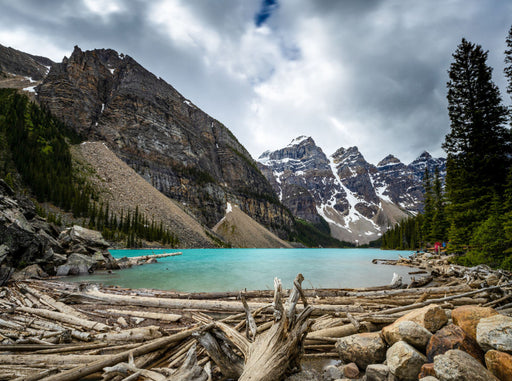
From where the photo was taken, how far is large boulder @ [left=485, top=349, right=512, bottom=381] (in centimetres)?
291

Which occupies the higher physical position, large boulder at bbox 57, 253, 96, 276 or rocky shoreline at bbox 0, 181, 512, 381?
rocky shoreline at bbox 0, 181, 512, 381

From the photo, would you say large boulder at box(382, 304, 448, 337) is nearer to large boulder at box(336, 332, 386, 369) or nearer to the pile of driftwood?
large boulder at box(336, 332, 386, 369)

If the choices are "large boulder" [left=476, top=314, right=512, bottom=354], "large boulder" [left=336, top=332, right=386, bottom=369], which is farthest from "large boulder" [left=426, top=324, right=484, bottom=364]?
"large boulder" [left=336, top=332, right=386, bottom=369]

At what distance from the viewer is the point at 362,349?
4402 millimetres

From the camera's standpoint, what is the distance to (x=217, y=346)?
11.8 feet

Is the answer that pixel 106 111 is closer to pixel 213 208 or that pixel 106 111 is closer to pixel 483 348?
pixel 213 208

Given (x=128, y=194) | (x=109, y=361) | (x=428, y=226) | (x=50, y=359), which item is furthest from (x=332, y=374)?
(x=128, y=194)

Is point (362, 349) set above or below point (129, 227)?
above

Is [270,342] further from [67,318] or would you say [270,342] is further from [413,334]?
[67,318]

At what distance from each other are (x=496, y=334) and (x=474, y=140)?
72.6 feet

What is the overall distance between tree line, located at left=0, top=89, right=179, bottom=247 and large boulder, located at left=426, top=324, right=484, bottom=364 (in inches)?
2694

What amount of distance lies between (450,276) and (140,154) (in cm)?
13507

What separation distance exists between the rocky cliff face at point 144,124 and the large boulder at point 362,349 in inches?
4897

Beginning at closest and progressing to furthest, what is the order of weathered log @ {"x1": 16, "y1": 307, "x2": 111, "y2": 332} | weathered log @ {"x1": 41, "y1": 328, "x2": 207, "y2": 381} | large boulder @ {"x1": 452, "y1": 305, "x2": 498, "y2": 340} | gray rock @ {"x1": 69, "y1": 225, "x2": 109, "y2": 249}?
1. weathered log @ {"x1": 41, "y1": 328, "x2": 207, "y2": 381}
2. large boulder @ {"x1": 452, "y1": 305, "x2": 498, "y2": 340}
3. weathered log @ {"x1": 16, "y1": 307, "x2": 111, "y2": 332}
4. gray rock @ {"x1": 69, "y1": 225, "x2": 109, "y2": 249}
